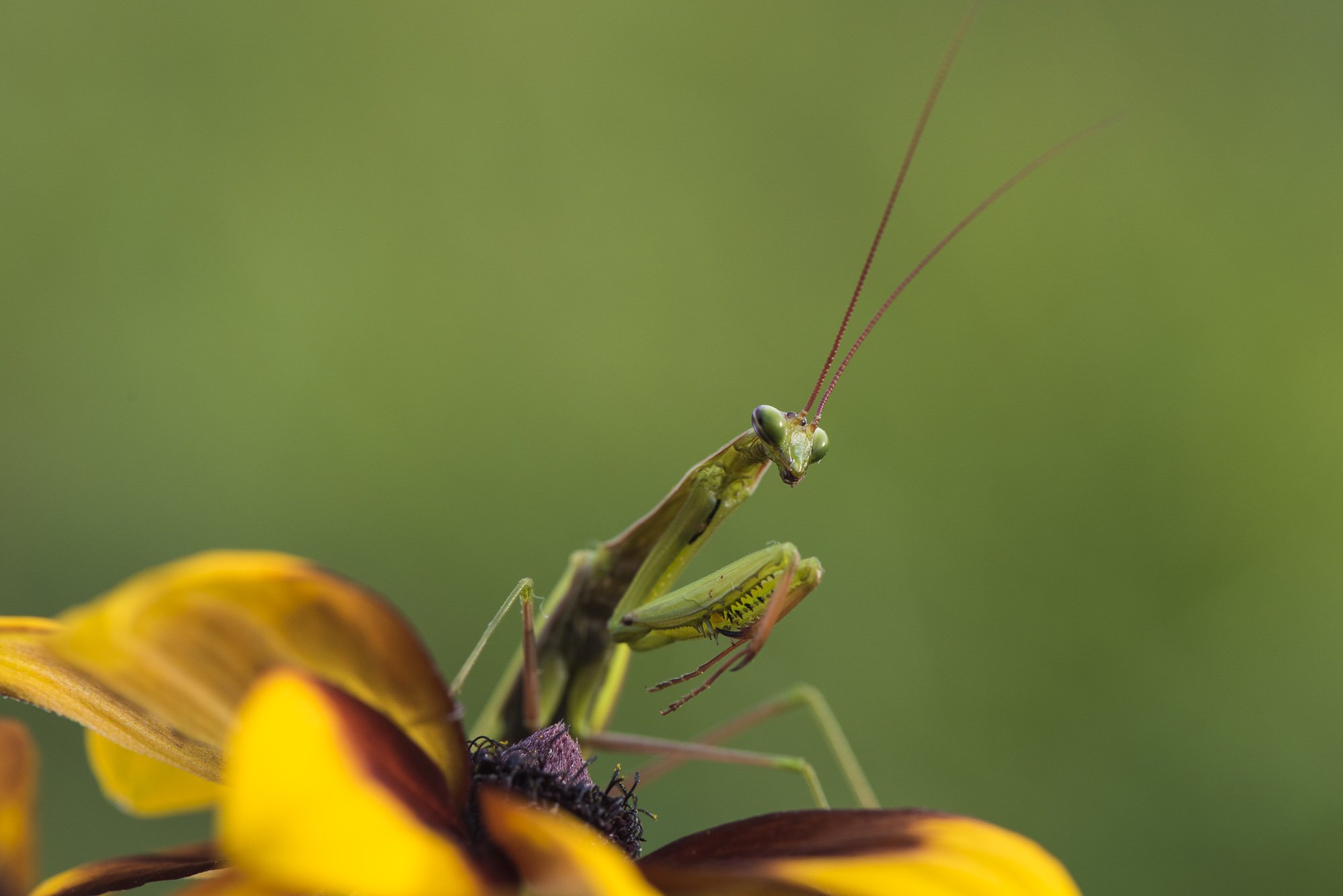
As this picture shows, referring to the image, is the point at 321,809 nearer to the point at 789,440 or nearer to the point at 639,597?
the point at 639,597

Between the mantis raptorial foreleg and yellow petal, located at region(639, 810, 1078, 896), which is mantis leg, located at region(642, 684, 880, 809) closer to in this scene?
the mantis raptorial foreleg

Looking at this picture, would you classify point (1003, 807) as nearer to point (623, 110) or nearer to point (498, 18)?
point (623, 110)

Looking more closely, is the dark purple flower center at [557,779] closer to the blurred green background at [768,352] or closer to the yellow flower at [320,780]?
the yellow flower at [320,780]

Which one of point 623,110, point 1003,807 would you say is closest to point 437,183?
point 623,110

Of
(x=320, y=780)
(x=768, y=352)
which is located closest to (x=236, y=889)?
(x=320, y=780)

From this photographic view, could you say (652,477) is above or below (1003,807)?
Result: above

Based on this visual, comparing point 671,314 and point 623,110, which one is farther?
point 623,110

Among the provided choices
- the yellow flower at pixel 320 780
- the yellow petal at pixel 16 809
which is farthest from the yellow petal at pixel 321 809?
the yellow petal at pixel 16 809
